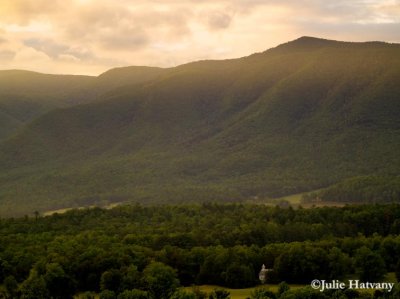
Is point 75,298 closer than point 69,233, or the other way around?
point 75,298

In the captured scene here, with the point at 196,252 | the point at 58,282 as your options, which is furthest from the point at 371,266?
the point at 58,282

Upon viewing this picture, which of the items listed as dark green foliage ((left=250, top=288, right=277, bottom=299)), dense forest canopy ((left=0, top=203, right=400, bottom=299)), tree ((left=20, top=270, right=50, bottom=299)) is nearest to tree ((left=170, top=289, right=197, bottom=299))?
dense forest canopy ((left=0, top=203, right=400, bottom=299))

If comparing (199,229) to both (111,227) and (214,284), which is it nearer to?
(111,227)

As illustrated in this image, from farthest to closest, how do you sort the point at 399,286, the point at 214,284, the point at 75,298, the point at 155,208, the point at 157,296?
the point at 155,208 < the point at 214,284 < the point at 75,298 < the point at 157,296 < the point at 399,286

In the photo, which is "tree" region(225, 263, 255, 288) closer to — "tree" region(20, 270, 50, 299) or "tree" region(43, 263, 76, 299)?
"tree" region(43, 263, 76, 299)

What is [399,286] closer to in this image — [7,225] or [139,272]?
[139,272]

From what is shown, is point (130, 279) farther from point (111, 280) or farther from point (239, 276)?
point (239, 276)

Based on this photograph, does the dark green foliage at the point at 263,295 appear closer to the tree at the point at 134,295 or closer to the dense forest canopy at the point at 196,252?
the dense forest canopy at the point at 196,252

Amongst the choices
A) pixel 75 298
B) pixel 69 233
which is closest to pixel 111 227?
pixel 69 233

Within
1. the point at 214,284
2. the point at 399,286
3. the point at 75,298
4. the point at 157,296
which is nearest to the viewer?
the point at 399,286
